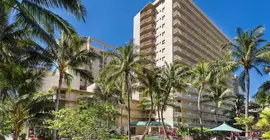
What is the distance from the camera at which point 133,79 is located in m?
26.2

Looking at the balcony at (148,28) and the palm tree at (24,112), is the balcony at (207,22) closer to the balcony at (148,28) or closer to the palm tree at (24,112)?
the balcony at (148,28)

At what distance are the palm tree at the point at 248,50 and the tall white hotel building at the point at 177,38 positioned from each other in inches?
1126

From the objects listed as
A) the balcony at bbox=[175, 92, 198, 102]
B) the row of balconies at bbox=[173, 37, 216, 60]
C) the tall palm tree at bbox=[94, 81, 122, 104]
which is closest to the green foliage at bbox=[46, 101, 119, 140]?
the tall palm tree at bbox=[94, 81, 122, 104]

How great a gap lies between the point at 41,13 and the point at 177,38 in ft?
156

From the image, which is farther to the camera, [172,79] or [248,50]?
[172,79]

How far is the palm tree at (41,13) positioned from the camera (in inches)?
335

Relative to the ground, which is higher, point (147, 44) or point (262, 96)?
point (147, 44)

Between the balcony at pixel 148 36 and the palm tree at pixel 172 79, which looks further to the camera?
the balcony at pixel 148 36

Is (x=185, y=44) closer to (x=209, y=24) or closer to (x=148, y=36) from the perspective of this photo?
(x=148, y=36)

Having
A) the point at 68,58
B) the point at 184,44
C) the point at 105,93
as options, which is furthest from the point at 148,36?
the point at 68,58

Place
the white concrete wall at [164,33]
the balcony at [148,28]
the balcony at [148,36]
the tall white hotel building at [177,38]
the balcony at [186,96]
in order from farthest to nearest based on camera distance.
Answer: the balcony at [148,28], the balcony at [148,36], the white concrete wall at [164,33], the tall white hotel building at [177,38], the balcony at [186,96]

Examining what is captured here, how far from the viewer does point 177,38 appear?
2126 inches

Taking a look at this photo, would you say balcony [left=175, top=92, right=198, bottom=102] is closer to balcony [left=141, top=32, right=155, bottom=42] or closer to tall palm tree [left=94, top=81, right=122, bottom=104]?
tall palm tree [left=94, top=81, right=122, bottom=104]

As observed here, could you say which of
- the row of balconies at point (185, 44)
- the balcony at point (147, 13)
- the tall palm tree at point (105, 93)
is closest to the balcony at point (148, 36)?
the balcony at point (147, 13)
